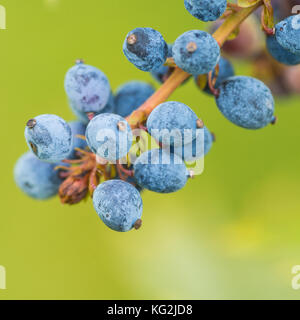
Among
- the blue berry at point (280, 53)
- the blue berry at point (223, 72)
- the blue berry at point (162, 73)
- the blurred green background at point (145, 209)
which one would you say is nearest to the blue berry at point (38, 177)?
the blue berry at point (162, 73)

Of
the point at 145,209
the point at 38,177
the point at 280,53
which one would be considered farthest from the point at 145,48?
the point at 145,209

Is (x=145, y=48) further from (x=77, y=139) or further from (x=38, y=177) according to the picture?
(x=38, y=177)

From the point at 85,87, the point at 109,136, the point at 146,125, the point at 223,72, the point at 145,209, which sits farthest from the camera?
the point at 145,209

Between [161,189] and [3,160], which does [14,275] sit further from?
[161,189]

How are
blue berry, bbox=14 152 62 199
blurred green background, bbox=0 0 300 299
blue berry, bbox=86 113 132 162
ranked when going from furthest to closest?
1. blurred green background, bbox=0 0 300 299
2. blue berry, bbox=14 152 62 199
3. blue berry, bbox=86 113 132 162

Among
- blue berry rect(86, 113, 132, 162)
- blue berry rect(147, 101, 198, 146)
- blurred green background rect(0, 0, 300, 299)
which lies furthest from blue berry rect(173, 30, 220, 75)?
blurred green background rect(0, 0, 300, 299)

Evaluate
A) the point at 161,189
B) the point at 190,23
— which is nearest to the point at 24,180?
the point at 161,189

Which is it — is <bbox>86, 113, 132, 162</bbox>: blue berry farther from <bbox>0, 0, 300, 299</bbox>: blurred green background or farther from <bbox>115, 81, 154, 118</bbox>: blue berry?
<bbox>0, 0, 300, 299</bbox>: blurred green background
